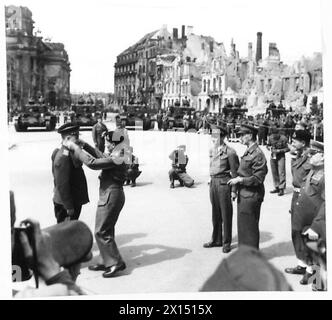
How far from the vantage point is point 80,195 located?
564 centimetres

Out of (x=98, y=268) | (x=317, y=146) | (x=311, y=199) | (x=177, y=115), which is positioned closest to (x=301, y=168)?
(x=317, y=146)

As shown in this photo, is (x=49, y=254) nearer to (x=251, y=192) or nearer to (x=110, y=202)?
(x=110, y=202)

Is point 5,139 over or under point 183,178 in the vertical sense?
over

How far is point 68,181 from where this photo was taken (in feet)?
18.1

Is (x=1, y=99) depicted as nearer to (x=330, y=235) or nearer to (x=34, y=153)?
(x=34, y=153)

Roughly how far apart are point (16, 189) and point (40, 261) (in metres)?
1.83

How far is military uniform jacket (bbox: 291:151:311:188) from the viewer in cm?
572

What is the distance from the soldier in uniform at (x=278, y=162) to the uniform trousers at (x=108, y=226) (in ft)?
15.3

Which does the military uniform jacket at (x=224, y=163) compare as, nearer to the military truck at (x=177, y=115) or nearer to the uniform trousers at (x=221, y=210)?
the uniform trousers at (x=221, y=210)

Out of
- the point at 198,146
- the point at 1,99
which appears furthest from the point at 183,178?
the point at 1,99

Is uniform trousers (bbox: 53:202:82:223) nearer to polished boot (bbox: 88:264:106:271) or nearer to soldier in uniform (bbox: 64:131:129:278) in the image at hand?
soldier in uniform (bbox: 64:131:129:278)

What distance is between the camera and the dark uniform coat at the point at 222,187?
6000 mm

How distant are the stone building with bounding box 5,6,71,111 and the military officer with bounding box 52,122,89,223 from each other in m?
1.54

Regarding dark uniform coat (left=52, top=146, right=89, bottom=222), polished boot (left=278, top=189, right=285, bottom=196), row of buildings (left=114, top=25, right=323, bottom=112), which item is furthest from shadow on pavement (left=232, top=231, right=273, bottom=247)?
row of buildings (left=114, top=25, right=323, bottom=112)
